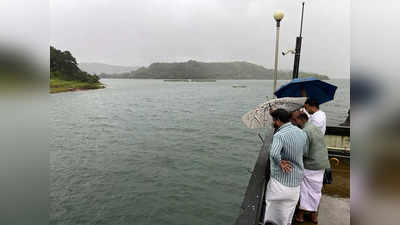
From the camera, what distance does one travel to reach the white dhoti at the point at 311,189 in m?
3.82

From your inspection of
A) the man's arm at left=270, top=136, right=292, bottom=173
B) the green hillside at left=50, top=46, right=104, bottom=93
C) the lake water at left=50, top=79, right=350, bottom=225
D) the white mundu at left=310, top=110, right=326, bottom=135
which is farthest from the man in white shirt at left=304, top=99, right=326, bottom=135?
the green hillside at left=50, top=46, right=104, bottom=93

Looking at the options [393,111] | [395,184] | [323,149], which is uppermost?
[393,111]

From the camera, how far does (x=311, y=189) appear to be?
3885 mm

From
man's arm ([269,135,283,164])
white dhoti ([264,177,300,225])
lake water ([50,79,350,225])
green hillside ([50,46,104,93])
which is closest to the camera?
green hillside ([50,46,104,93])

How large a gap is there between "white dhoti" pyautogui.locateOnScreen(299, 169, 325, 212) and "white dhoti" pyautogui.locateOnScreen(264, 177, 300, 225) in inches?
20.7

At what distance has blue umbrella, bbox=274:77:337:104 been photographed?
486 centimetres

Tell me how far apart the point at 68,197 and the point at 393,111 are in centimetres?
1257

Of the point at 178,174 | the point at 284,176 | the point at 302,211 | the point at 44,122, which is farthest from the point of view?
the point at 178,174

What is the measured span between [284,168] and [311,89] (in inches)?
89.4

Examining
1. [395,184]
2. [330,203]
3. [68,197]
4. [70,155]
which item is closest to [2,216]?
[395,184]

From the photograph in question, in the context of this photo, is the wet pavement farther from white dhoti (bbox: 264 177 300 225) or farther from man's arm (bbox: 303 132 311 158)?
man's arm (bbox: 303 132 311 158)

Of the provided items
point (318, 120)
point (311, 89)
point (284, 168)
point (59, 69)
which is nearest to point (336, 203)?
point (318, 120)

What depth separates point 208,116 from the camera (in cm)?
3378

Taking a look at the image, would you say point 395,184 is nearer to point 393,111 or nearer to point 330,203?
point 393,111
